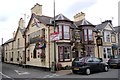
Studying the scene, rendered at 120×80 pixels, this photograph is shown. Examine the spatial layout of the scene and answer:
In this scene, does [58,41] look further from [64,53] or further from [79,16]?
[79,16]

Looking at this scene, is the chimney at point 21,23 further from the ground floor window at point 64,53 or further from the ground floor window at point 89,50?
the ground floor window at point 89,50

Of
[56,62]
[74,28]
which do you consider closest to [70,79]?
[56,62]

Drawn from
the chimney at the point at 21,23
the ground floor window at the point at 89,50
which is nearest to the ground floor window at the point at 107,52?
the ground floor window at the point at 89,50

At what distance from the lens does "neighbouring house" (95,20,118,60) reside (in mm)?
27500

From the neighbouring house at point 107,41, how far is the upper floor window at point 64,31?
737cm

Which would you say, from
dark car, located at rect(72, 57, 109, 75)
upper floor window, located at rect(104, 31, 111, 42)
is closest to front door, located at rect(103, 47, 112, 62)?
upper floor window, located at rect(104, 31, 111, 42)

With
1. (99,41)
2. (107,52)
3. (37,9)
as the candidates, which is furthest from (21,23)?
(107,52)

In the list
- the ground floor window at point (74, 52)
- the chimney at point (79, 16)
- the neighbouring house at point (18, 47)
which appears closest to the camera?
the ground floor window at point (74, 52)

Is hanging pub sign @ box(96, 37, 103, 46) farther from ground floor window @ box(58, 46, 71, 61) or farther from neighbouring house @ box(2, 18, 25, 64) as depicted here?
neighbouring house @ box(2, 18, 25, 64)

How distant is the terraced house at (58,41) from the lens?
70.0 ft

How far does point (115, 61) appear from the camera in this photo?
20.8 m

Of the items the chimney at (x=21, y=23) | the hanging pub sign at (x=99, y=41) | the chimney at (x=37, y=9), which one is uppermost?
Result: the chimney at (x=37, y=9)

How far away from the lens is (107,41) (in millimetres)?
28219

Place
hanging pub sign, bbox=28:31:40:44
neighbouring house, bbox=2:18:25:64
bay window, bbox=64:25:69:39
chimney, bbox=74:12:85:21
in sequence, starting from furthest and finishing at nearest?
neighbouring house, bbox=2:18:25:64 → chimney, bbox=74:12:85:21 → hanging pub sign, bbox=28:31:40:44 → bay window, bbox=64:25:69:39
